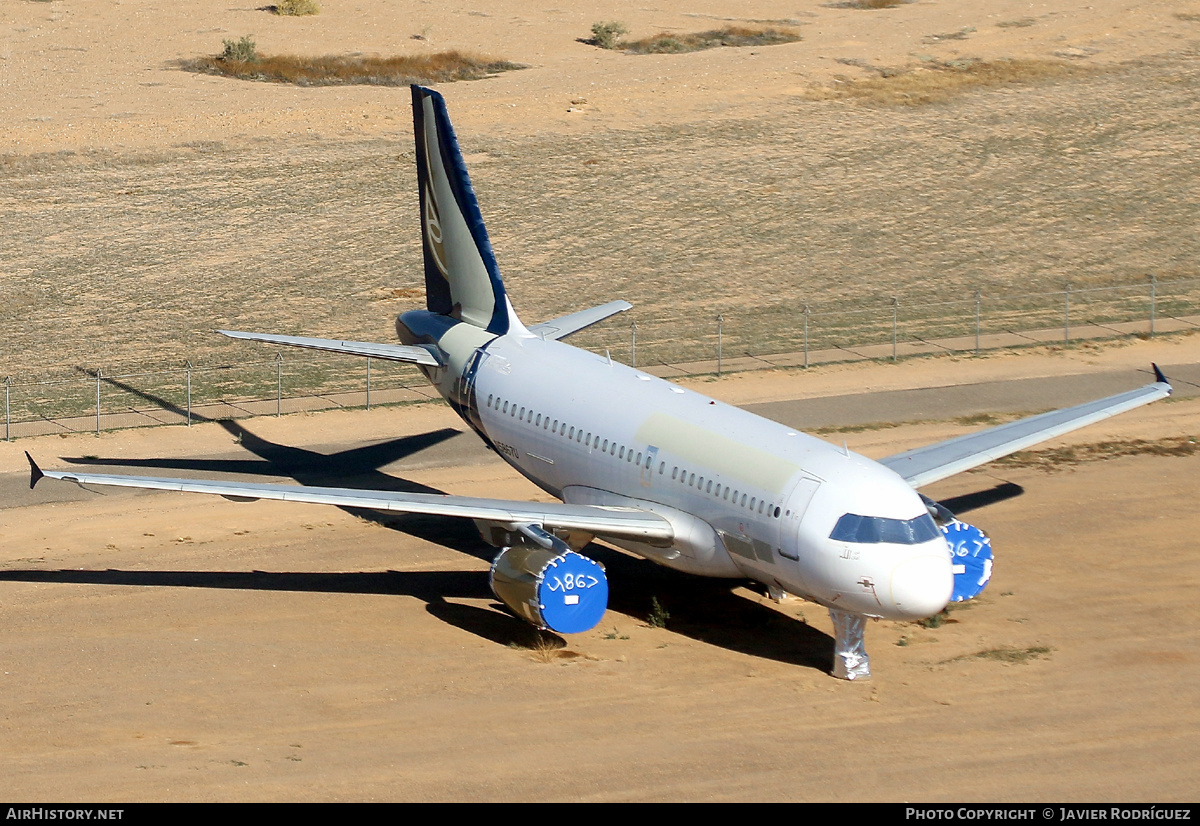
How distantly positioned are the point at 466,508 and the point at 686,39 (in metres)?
84.6

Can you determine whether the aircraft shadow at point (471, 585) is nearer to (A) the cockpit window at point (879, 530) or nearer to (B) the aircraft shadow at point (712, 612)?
(B) the aircraft shadow at point (712, 612)

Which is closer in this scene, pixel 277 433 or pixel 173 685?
pixel 173 685

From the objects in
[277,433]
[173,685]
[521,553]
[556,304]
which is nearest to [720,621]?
[521,553]

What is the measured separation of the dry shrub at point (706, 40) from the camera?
111m

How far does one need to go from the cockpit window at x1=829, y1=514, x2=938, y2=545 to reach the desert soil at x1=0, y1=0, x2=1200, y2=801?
3472 mm

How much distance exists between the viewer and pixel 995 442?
38.2 m

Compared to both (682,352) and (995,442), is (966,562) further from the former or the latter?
(682,352)

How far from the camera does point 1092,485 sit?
4519cm

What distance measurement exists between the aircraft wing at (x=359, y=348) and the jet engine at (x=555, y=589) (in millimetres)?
10938

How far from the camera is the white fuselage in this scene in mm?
29922

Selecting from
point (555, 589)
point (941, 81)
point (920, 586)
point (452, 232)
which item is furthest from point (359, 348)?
point (941, 81)

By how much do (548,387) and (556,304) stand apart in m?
30.2

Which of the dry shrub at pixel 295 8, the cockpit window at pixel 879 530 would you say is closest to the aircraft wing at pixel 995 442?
the cockpit window at pixel 879 530

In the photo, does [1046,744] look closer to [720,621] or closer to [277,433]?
[720,621]
